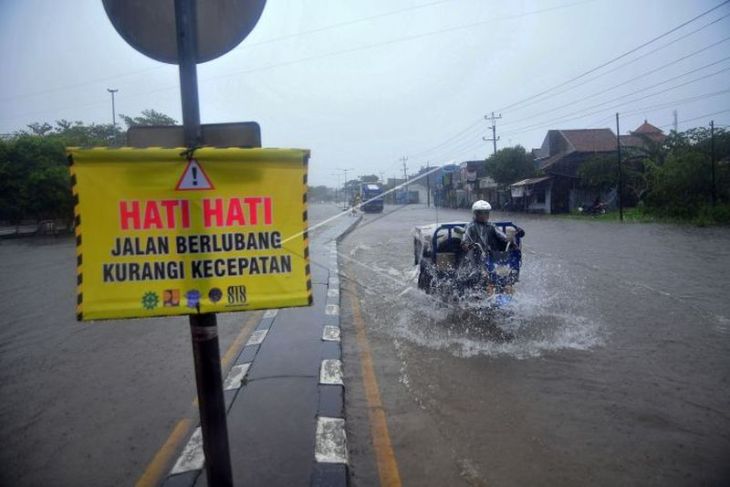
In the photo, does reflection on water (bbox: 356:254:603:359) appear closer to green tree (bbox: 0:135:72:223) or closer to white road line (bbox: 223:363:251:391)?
white road line (bbox: 223:363:251:391)

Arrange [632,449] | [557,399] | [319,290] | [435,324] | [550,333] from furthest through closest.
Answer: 1. [319,290]
2. [435,324]
3. [550,333]
4. [557,399]
5. [632,449]

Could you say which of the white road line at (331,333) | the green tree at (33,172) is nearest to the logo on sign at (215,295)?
the white road line at (331,333)

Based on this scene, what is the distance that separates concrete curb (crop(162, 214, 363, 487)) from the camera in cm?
304

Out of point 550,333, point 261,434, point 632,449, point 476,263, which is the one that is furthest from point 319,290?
point 632,449

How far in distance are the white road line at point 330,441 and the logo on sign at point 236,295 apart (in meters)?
1.67

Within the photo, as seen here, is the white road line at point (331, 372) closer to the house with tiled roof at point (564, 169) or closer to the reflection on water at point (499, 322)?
the reflection on water at point (499, 322)

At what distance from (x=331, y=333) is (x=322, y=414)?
2.35 metres

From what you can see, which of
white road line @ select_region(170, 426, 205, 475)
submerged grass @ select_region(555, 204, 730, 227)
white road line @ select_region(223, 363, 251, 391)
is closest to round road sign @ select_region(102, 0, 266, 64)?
white road line @ select_region(170, 426, 205, 475)

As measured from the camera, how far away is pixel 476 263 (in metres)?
6.54

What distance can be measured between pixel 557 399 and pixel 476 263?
2715mm

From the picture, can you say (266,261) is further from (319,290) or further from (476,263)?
(319,290)

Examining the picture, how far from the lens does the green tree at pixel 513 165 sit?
1714 inches

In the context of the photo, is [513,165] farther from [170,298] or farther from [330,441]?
[170,298]

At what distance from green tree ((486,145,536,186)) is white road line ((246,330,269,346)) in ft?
135
